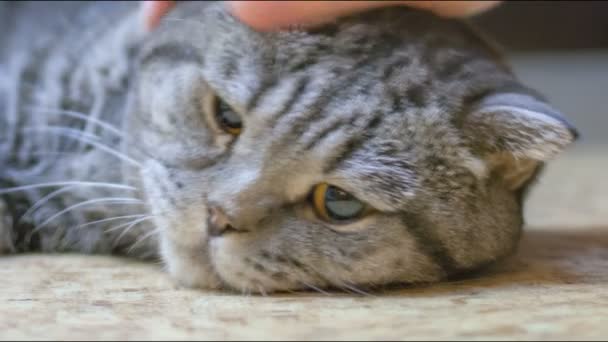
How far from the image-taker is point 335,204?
1186 mm

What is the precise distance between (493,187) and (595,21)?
73.9 inches

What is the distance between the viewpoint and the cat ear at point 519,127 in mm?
1205

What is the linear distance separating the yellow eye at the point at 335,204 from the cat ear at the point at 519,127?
23 cm

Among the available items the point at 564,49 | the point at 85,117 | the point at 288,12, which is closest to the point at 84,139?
the point at 85,117

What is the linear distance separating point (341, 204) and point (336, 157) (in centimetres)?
7

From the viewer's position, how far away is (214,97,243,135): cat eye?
4.04ft

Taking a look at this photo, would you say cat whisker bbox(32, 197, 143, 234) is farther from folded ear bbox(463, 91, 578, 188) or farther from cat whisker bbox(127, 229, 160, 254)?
folded ear bbox(463, 91, 578, 188)

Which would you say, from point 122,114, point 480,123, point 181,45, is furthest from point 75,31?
point 480,123

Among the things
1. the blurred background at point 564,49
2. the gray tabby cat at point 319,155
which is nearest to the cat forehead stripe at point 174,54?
the gray tabby cat at point 319,155

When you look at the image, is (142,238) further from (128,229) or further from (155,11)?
(155,11)

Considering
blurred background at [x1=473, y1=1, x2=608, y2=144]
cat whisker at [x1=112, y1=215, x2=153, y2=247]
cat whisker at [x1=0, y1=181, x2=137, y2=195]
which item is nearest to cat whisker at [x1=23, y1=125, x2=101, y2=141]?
cat whisker at [x1=0, y1=181, x2=137, y2=195]

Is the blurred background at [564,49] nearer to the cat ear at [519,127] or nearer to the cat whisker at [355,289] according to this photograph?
the cat ear at [519,127]

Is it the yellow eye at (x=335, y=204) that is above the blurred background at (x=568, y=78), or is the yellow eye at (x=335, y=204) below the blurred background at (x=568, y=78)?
above

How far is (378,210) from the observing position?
46.9 inches
